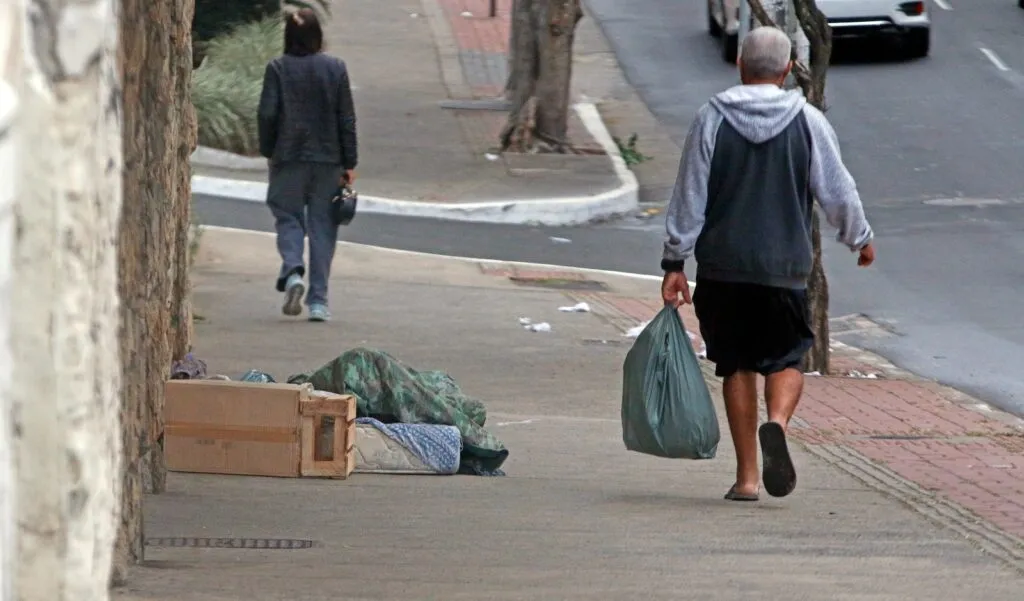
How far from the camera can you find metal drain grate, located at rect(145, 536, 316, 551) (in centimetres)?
588

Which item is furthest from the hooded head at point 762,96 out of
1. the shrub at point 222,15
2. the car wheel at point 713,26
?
the car wheel at point 713,26

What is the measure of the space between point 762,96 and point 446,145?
49.4 feet

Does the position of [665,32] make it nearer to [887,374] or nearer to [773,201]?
[887,374]

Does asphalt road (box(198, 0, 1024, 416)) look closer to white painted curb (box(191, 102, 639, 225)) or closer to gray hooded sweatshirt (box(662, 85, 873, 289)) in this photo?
white painted curb (box(191, 102, 639, 225))

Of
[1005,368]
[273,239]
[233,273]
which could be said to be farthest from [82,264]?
[273,239]

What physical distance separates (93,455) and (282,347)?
8267 mm

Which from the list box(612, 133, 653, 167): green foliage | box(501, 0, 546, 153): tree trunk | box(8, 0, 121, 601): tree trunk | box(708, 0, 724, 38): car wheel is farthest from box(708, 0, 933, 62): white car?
box(8, 0, 121, 601): tree trunk

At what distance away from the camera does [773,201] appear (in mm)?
6648

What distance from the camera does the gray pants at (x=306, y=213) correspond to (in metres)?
11.6

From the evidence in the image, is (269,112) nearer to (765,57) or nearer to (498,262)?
(498,262)

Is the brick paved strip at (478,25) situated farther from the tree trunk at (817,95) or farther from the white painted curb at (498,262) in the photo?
the tree trunk at (817,95)

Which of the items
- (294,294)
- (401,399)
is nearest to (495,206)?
(294,294)

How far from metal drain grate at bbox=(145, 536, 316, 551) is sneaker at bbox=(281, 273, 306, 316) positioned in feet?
20.0

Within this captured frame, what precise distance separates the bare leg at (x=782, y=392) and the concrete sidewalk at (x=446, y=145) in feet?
36.6
